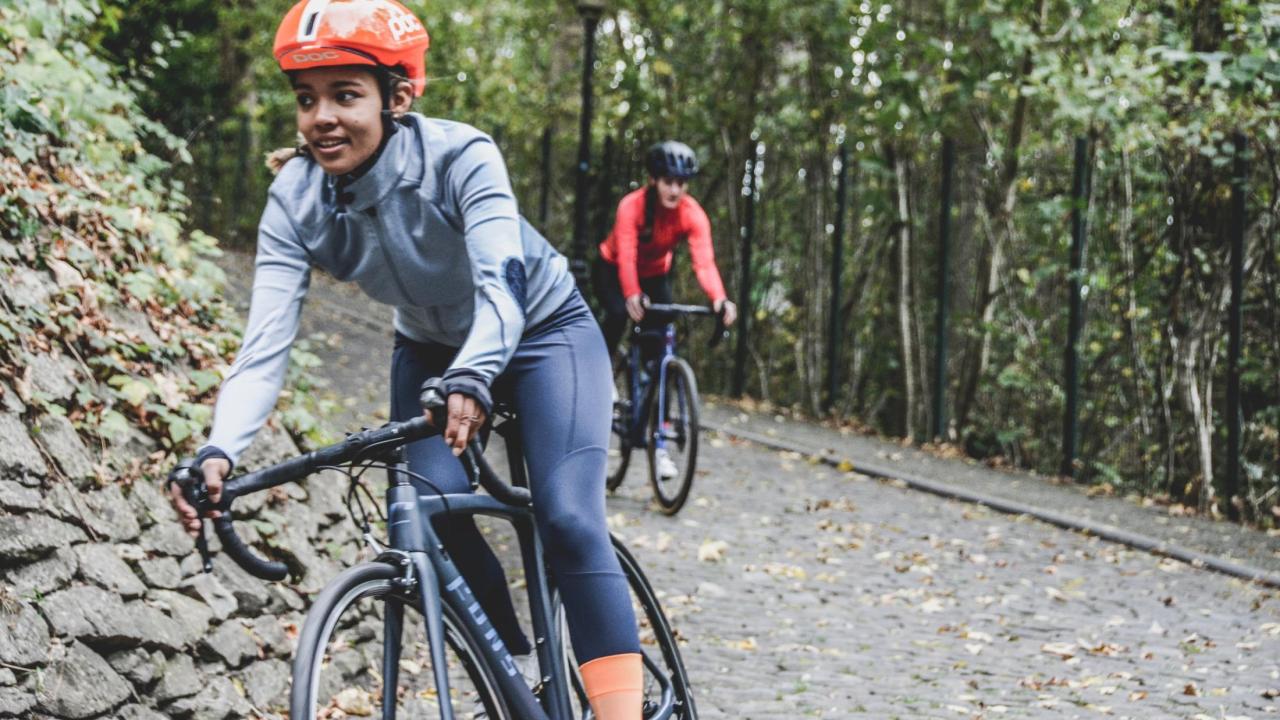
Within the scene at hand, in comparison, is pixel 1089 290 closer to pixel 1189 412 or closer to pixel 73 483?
pixel 1189 412

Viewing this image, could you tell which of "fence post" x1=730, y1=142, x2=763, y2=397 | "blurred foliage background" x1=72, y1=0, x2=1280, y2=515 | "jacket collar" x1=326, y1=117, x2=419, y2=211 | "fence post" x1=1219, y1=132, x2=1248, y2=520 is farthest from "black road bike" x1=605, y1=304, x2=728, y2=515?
"fence post" x1=730, y1=142, x2=763, y2=397

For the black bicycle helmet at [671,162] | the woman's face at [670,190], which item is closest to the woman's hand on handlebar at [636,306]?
the woman's face at [670,190]

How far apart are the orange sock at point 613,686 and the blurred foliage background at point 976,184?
5.49 m

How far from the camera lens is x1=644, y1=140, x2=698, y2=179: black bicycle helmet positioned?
7.71 meters

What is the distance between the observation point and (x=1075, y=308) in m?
10.9

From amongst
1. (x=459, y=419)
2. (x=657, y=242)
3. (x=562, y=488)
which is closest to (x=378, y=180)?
(x=459, y=419)

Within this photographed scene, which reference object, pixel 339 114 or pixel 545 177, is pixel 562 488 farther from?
pixel 545 177

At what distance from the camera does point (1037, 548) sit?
806cm

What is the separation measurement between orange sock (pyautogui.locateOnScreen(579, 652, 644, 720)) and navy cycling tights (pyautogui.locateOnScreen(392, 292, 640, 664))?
23 millimetres

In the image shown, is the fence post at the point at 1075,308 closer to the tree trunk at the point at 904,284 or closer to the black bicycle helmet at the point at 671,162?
the tree trunk at the point at 904,284

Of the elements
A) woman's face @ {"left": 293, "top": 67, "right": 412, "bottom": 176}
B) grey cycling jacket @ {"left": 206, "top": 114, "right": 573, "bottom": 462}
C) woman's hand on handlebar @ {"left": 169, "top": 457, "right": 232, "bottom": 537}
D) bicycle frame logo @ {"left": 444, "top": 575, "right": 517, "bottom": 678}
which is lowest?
bicycle frame logo @ {"left": 444, "top": 575, "right": 517, "bottom": 678}

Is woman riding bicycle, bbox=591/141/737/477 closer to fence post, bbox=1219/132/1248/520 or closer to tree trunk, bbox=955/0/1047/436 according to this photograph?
fence post, bbox=1219/132/1248/520

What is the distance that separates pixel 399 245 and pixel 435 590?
2.69 ft

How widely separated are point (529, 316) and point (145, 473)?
242cm
